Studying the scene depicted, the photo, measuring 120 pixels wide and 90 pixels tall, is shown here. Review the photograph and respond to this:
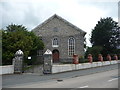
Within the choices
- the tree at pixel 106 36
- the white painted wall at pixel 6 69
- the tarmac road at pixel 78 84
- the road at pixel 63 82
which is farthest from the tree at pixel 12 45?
the tree at pixel 106 36

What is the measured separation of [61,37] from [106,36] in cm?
1439

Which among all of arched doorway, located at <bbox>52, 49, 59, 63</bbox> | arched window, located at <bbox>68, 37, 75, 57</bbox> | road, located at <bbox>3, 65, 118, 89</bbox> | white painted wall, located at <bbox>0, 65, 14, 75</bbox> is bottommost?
road, located at <bbox>3, 65, 118, 89</bbox>

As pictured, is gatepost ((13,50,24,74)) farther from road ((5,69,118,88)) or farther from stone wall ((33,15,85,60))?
stone wall ((33,15,85,60))

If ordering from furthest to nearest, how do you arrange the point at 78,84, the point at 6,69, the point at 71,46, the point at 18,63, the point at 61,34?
the point at 61,34 < the point at 71,46 < the point at 18,63 < the point at 6,69 < the point at 78,84

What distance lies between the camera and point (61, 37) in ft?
145

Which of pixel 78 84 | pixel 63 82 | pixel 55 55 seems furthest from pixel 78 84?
pixel 55 55

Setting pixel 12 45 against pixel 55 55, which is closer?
pixel 12 45

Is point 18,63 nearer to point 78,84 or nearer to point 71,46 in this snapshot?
point 78,84

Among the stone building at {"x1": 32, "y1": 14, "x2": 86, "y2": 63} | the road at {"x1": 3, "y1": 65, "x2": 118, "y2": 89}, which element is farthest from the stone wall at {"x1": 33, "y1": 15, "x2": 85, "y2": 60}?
the road at {"x1": 3, "y1": 65, "x2": 118, "y2": 89}

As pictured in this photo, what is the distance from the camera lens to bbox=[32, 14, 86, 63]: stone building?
43.6 m

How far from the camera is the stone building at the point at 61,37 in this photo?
4362 centimetres

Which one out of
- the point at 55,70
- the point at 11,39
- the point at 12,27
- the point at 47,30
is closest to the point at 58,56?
the point at 47,30

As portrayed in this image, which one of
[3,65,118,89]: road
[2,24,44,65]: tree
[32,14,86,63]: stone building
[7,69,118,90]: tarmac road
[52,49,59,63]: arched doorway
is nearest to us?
[7,69,118,90]: tarmac road

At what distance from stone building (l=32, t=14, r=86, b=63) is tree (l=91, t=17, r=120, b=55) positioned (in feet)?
35.3
